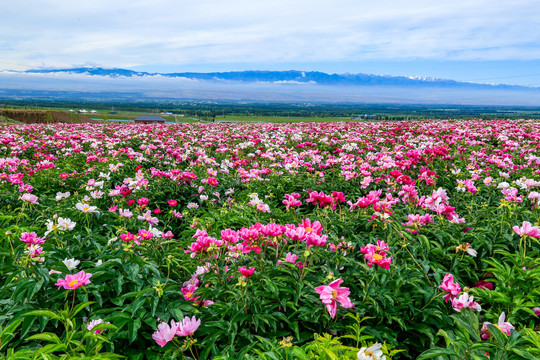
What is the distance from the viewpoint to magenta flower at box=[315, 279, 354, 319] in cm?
172

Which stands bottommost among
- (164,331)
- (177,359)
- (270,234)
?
(177,359)

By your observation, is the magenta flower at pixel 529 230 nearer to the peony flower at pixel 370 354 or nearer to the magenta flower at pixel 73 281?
the peony flower at pixel 370 354

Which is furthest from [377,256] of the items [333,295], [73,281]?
[73,281]

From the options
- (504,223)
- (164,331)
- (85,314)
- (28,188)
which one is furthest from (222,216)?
(504,223)

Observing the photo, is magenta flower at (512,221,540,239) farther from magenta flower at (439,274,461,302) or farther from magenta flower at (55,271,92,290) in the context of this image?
magenta flower at (55,271,92,290)

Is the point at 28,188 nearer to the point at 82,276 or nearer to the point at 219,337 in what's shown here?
the point at 82,276

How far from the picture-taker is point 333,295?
178cm

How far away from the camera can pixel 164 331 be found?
160 cm

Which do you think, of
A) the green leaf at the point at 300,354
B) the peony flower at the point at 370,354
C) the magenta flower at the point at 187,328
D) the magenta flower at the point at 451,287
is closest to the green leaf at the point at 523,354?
the magenta flower at the point at 451,287

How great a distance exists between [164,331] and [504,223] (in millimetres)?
3128

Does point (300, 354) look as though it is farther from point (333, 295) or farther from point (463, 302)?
point (463, 302)

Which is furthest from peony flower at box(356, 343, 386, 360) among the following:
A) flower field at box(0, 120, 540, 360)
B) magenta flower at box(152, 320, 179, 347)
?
magenta flower at box(152, 320, 179, 347)

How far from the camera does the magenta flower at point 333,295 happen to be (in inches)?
67.7

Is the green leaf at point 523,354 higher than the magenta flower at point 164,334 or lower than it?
higher
